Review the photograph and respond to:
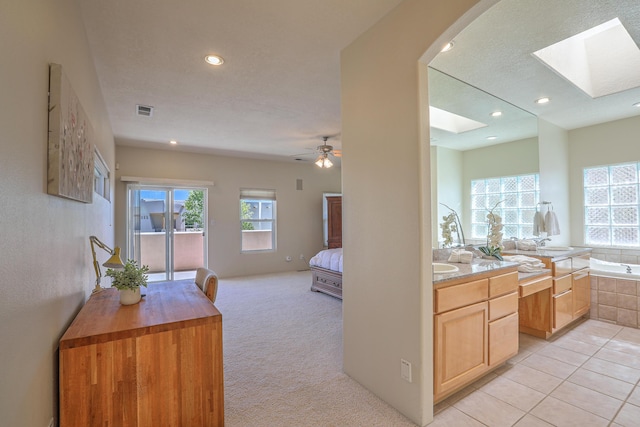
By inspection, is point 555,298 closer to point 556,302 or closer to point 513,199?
point 556,302

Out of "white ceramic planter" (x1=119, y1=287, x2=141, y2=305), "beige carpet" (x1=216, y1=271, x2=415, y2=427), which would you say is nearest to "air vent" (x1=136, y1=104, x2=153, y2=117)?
"white ceramic planter" (x1=119, y1=287, x2=141, y2=305)

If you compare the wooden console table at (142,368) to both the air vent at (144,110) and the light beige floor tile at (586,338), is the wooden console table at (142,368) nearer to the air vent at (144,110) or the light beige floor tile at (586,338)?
the air vent at (144,110)

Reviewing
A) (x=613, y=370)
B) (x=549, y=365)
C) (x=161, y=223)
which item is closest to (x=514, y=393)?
(x=549, y=365)

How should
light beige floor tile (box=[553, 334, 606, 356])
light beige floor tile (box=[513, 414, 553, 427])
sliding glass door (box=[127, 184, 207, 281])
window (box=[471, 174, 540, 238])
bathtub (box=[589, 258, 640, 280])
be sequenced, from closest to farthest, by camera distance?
light beige floor tile (box=[513, 414, 553, 427]) < light beige floor tile (box=[553, 334, 606, 356]) < bathtub (box=[589, 258, 640, 280]) < window (box=[471, 174, 540, 238]) < sliding glass door (box=[127, 184, 207, 281])

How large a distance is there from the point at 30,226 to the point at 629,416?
10.9 ft

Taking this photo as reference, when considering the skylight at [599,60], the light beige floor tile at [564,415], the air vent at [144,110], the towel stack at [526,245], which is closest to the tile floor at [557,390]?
the light beige floor tile at [564,415]

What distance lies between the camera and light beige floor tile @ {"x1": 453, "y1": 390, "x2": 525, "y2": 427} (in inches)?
70.3

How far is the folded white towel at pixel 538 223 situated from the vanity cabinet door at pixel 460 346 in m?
2.08

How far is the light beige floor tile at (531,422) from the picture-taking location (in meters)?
1.75

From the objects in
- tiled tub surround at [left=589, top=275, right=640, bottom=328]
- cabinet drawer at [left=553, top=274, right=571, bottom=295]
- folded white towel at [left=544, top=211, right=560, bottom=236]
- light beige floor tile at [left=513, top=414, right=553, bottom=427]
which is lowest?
light beige floor tile at [left=513, top=414, right=553, bottom=427]

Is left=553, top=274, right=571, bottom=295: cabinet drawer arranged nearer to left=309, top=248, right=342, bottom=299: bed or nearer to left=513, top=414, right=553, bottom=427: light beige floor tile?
left=513, top=414, right=553, bottom=427: light beige floor tile

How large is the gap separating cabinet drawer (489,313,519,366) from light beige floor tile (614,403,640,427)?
66 centimetres

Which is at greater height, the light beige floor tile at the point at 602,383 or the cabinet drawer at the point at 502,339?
the cabinet drawer at the point at 502,339

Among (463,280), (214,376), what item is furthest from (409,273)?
(214,376)
